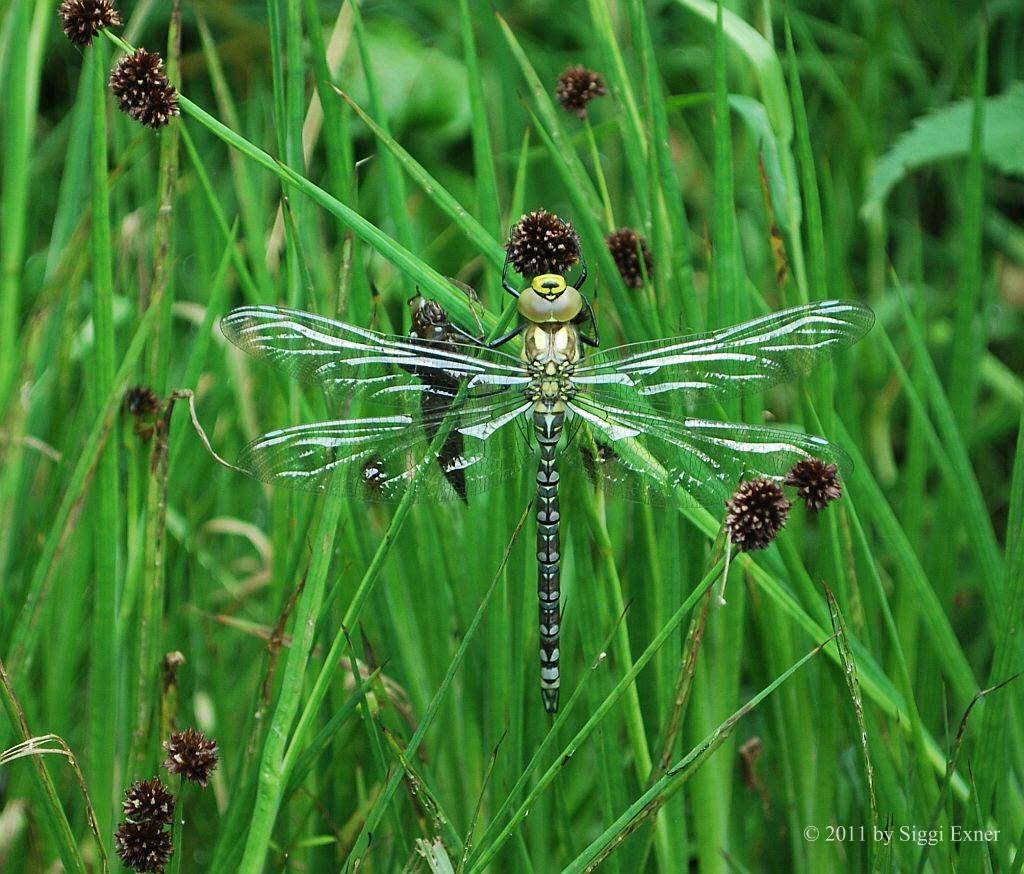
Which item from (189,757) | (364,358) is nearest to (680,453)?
(364,358)

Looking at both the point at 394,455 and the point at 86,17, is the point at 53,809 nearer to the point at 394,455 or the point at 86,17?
the point at 394,455

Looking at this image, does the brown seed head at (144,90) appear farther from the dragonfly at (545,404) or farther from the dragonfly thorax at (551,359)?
the dragonfly thorax at (551,359)

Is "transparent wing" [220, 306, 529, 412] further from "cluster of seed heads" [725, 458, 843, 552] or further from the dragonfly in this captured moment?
"cluster of seed heads" [725, 458, 843, 552]

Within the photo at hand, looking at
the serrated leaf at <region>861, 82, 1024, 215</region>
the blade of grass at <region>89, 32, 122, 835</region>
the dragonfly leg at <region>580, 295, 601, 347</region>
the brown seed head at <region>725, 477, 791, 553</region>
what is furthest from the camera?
the serrated leaf at <region>861, 82, 1024, 215</region>

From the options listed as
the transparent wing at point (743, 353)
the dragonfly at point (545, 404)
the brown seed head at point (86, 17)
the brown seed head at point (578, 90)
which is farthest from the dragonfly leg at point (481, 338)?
the brown seed head at point (86, 17)

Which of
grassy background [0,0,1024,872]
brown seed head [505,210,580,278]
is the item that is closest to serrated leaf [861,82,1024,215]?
grassy background [0,0,1024,872]

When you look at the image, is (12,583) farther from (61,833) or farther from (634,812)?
(634,812)
